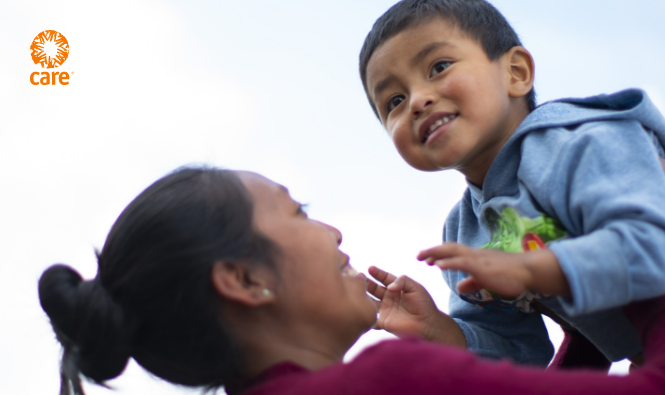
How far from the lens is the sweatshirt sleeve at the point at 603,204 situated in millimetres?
981

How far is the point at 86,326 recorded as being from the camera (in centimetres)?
114

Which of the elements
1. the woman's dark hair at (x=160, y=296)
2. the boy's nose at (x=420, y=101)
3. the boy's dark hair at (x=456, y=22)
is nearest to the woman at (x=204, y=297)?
the woman's dark hair at (x=160, y=296)

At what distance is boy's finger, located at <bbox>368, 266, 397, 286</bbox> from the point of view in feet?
5.41

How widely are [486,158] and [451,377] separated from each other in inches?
30.6

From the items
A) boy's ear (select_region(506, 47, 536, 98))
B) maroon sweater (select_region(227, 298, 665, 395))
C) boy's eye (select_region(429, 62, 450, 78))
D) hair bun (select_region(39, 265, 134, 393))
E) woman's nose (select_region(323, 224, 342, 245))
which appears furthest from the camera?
→ boy's ear (select_region(506, 47, 536, 98))

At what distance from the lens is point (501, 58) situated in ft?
5.17

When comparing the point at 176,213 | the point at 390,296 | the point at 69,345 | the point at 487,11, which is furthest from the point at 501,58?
the point at 69,345

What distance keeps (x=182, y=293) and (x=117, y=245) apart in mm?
184

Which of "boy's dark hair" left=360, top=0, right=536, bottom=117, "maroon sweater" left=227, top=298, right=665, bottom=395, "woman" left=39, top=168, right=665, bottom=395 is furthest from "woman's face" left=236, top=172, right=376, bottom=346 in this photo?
"boy's dark hair" left=360, top=0, right=536, bottom=117

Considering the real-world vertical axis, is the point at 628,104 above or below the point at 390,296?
above

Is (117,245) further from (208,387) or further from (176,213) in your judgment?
(208,387)

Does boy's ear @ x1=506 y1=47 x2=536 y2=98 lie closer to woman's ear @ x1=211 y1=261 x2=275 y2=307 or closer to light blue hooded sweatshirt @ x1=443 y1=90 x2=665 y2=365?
light blue hooded sweatshirt @ x1=443 y1=90 x2=665 y2=365

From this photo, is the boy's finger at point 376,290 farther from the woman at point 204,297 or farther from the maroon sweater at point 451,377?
the maroon sweater at point 451,377

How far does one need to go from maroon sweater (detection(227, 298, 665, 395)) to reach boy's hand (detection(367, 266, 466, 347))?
1.91 ft
